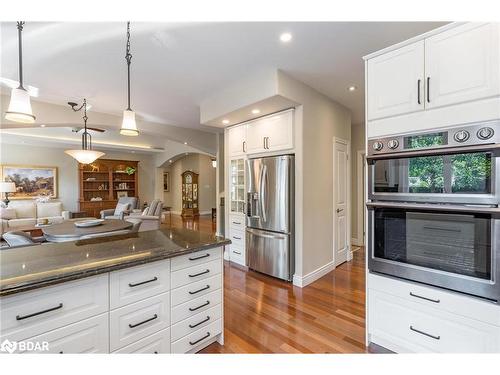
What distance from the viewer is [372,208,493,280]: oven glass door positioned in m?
1.42

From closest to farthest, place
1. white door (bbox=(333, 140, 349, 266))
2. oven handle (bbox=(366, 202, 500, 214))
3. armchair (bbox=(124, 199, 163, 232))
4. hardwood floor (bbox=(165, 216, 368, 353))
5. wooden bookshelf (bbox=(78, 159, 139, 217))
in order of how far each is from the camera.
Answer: oven handle (bbox=(366, 202, 500, 214)) → hardwood floor (bbox=(165, 216, 368, 353)) → white door (bbox=(333, 140, 349, 266)) → armchair (bbox=(124, 199, 163, 232)) → wooden bookshelf (bbox=(78, 159, 139, 217))

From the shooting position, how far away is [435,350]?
1.59 meters

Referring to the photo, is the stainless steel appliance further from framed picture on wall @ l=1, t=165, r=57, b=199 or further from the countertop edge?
framed picture on wall @ l=1, t=165, r=57, b=199

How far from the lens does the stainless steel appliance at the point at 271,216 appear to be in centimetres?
327

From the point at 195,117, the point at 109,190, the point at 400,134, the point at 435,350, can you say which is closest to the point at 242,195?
the point at 195,117

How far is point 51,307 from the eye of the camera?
1195 mm

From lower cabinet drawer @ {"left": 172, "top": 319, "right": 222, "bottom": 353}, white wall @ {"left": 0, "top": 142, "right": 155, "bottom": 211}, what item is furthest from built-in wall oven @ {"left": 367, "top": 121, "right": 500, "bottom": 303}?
white wall @ {"left": 0, "top": 142, "right": 155, "bottom": 211}

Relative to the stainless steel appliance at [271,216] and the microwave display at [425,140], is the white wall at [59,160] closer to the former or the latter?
the stainless steel appliance at [271,216]

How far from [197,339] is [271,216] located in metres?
1.92

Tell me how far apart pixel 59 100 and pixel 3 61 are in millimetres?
1500

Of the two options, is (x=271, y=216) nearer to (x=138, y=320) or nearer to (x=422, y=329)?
(x=422, y=329)
